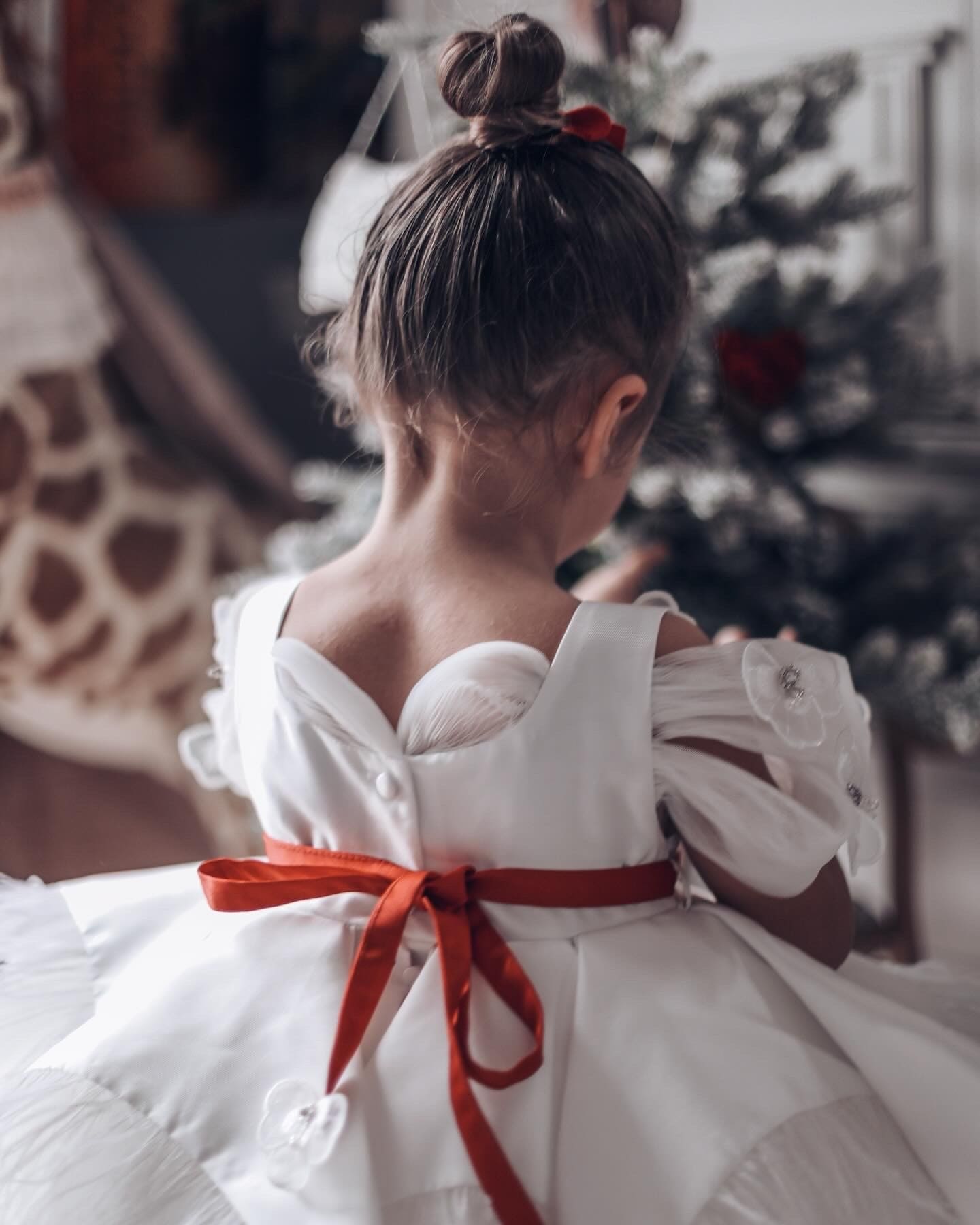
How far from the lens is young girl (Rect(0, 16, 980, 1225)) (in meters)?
0.59

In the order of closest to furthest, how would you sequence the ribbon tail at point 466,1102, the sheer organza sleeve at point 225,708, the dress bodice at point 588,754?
the ribbon tail at point 466,1102, the dress bodice at point 588,754, the sheer organza sleeve at point 225,708

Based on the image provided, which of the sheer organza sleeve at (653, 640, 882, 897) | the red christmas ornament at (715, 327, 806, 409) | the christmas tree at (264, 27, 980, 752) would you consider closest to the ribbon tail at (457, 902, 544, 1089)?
the sheer organza sleeve at (653, 640, 882, 897)

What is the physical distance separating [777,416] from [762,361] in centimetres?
8

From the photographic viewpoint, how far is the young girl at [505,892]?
1.95 feet

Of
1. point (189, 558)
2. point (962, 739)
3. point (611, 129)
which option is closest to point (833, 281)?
point (962, 739)

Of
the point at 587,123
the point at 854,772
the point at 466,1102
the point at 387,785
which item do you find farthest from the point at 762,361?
the point at 466,1102

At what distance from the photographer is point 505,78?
72 centimetres

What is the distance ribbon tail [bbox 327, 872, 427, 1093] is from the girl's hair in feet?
0.96

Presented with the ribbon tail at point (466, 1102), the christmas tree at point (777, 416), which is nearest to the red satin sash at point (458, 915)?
the ribbon tail at point (466, 1102)

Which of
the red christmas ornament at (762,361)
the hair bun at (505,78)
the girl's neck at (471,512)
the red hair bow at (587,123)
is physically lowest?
the red christmas ornament at (762,361)

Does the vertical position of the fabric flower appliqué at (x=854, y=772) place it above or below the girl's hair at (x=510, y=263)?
below

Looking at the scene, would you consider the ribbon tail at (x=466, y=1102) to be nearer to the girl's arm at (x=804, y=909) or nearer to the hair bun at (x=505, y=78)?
the girl's arm at (x=804, y=909)

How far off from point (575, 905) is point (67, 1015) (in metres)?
0.33

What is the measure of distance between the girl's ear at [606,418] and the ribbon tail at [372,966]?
0.94 ft
